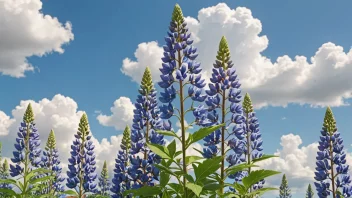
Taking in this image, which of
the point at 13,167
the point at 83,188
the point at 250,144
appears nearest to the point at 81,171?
the point at 83,188

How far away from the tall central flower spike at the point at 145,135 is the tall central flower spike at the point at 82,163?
2.88 m

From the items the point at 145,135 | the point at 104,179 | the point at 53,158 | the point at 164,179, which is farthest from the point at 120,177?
the point at 104,179

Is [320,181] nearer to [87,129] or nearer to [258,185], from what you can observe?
[258,185]

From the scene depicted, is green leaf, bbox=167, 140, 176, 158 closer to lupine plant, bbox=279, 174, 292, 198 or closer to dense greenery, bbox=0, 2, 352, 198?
dense greenery, bbox=0, 2, 352, 198

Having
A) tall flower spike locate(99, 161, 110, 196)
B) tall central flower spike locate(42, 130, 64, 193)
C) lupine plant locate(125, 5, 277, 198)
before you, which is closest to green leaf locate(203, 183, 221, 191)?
lupine plant locate(125, 5, 277, 198)

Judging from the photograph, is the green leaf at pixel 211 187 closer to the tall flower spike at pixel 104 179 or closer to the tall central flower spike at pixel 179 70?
the tall central flower spike at pixel 179 70

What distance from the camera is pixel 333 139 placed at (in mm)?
11922

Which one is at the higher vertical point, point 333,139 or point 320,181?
point 333,139

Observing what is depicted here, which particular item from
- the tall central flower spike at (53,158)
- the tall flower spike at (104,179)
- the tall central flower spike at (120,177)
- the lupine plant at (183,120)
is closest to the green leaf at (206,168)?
the lupine plant at (183,120)

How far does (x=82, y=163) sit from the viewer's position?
37.3ft

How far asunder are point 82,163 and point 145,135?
3.41m

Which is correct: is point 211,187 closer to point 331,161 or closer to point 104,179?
point 331,161

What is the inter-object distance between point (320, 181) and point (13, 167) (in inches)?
339

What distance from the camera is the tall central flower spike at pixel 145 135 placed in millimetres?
8109
